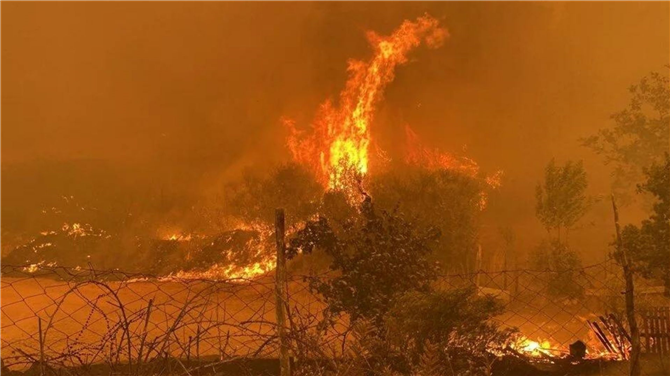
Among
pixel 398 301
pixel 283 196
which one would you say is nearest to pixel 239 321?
pixel 398 301

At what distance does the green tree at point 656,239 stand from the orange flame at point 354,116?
79.3ft

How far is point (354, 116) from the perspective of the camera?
40844 millimetres

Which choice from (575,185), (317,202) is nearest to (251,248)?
(317,202)

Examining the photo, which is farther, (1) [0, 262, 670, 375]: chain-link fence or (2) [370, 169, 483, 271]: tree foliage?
(2) [370, 169, 483, 271]: tree foliage

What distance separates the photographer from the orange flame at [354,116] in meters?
38.4

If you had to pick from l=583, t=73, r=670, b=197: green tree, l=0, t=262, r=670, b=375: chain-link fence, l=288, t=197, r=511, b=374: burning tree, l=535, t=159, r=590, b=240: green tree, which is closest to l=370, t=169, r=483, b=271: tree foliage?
l=0, t=262, r=670, b=375: chain-link fence

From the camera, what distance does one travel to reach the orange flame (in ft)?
126

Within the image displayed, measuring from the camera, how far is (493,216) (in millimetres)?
40938

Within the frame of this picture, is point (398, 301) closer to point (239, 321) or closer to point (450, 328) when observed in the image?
point (450, 328)

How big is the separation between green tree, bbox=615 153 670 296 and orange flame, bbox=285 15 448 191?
24.2 m

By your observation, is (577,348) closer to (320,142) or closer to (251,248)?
(251,248)

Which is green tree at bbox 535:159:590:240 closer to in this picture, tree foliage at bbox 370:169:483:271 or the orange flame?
A: tree foliage at bbox 370:169:483:271

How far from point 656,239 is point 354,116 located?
1259 inches

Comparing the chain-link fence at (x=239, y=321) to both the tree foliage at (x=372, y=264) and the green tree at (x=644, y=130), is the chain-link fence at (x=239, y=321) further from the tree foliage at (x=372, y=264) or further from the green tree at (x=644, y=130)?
the green tree at (x=644, y=130)
